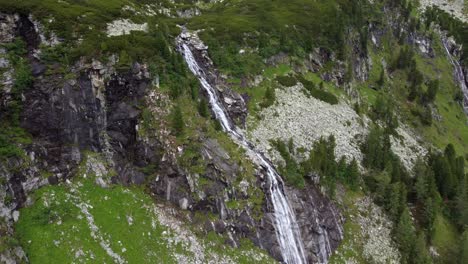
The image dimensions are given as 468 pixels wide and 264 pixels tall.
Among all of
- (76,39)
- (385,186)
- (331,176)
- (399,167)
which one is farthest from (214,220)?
(399,167)

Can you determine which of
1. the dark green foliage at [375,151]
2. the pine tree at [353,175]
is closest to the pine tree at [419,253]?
the pine tree at [353,175]

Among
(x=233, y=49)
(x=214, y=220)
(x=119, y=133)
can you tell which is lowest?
(x=214, y=220)

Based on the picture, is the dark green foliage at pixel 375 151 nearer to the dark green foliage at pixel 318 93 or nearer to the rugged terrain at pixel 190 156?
the rugged terrain at pixel 190 156

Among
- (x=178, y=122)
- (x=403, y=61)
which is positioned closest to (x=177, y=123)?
(x=178, y=122)

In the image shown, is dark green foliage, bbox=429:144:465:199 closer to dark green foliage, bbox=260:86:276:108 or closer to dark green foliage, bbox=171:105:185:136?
dark green foliage, bbox=260:86:276:108

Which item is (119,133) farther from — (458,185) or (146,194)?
(458,185)
